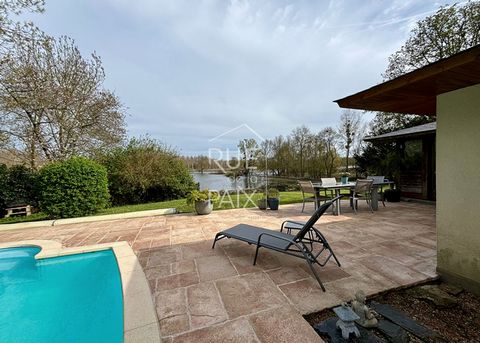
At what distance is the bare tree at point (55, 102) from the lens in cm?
793

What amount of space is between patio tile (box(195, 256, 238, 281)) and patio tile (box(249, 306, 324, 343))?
90cm

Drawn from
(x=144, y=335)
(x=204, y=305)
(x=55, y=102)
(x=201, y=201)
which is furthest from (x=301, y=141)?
(x=144, y=335)

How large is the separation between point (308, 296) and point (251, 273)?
31.2 inches

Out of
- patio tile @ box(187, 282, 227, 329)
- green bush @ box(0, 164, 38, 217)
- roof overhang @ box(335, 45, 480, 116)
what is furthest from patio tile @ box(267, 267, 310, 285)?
green bush @ box(0, 164, 38, 217)

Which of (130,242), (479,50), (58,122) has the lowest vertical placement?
(130,242)

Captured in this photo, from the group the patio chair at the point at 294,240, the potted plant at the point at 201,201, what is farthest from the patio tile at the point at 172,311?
the potted plant at the point at 201,201

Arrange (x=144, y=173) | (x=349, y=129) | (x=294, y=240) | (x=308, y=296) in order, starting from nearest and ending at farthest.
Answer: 1. (x=308, y=296)
2. (x=294, y=240)
3. (x=144, y=173)
4. (x=349, y=129)

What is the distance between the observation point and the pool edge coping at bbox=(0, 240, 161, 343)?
5.90 ft

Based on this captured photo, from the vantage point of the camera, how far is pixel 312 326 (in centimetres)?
182

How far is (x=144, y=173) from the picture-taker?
1002cm

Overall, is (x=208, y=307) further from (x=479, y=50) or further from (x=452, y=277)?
(x=479, y=50)

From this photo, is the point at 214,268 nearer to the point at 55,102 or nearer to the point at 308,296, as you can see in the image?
the point at 308,296

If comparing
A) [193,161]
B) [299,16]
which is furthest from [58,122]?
[299,16]

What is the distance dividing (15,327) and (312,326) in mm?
3154
